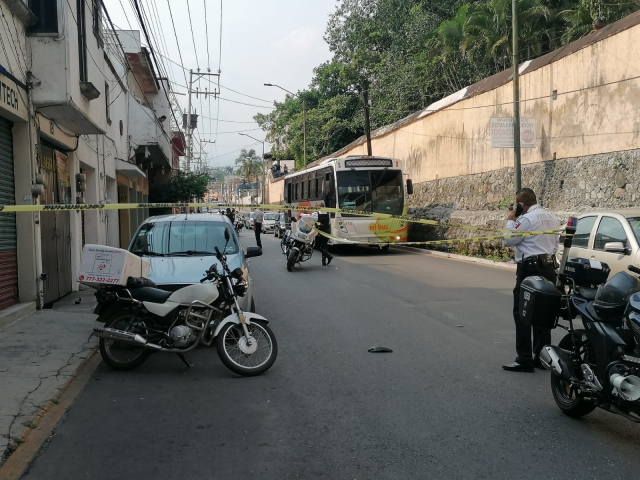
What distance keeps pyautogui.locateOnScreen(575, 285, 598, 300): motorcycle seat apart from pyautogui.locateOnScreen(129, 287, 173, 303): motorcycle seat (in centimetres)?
394

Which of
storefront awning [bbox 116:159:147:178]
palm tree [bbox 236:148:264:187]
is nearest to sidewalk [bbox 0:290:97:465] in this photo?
storefront awning [bbox 116:159:147:178]

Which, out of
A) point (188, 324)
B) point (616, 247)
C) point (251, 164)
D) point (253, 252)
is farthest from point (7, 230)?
point (251, 164)

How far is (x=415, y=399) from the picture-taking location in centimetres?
536

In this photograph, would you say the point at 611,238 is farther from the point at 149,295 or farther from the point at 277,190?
the point at 277,190

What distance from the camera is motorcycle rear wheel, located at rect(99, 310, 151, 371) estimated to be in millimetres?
6449

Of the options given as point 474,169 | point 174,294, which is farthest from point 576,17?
point 174,294

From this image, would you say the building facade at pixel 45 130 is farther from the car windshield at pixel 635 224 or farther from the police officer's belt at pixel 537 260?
the car windshield at pixel 635 224

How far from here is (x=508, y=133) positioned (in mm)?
18734

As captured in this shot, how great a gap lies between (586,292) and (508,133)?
14.9 m

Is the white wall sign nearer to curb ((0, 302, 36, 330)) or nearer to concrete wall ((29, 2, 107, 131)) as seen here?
concrete wall ((29, 2, 107, 131))

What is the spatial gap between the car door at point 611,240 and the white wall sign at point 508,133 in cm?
955

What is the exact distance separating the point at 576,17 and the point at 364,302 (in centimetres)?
1839

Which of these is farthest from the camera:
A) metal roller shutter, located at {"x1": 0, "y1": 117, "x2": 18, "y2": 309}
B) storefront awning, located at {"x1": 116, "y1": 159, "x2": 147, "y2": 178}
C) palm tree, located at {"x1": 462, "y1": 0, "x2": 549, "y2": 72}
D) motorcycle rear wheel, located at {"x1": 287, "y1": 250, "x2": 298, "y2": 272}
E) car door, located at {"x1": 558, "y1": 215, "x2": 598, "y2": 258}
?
palm tree, located at {"x1": 462, "y1": 0, "x2": 549, "y2": 72}

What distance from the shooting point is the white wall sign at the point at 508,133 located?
18.6 metres
